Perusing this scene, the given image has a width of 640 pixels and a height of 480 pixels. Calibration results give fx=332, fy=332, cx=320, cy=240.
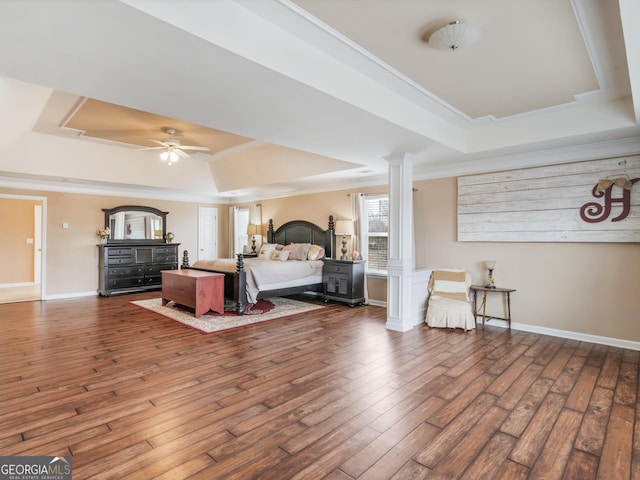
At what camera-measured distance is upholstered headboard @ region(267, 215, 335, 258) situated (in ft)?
23.0

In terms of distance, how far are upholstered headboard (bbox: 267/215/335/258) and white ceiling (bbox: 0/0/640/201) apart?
242 cm

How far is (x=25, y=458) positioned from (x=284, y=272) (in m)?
4.32

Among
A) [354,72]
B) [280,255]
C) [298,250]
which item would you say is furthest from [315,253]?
[354,72]

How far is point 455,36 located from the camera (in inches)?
91.7

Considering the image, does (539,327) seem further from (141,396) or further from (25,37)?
(25,37)

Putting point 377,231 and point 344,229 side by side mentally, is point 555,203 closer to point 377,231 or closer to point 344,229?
point 377,231

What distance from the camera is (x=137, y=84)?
2.40 metres

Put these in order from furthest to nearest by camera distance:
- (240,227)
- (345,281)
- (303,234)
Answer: (240,227), (303,234), (345,281)

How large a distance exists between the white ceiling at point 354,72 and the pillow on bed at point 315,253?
248 cm

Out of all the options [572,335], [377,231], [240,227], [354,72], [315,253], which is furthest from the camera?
[240,227]

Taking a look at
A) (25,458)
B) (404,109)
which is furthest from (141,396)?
(404,109)

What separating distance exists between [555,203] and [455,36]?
3.04 m

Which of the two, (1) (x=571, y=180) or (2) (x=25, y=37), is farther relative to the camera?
(1) (x=571, y=180)

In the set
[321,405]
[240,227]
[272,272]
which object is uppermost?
[240,227]
